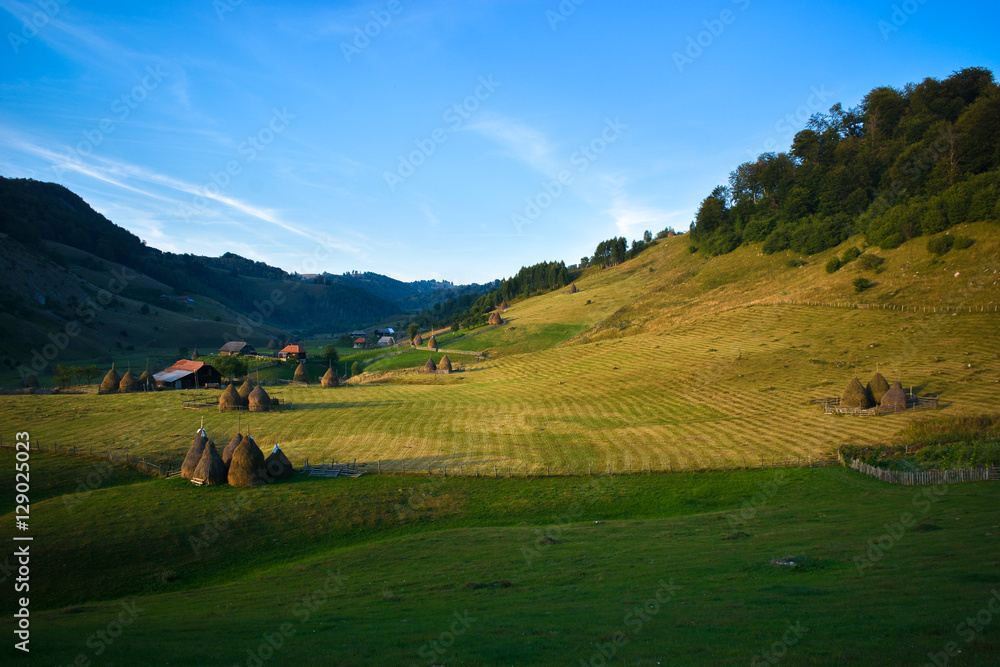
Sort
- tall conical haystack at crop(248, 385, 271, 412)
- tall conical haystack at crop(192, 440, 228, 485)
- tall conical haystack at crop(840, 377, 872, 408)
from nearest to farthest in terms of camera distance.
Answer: tall conical haystack at crop(192, 440, 228, 485) < tall conical haystack at crop(840, 377, 872, 408) < tall conical haystack at crop(248, 385, 271, 412)

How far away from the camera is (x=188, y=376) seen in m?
77.1

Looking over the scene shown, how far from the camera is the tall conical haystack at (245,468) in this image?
33.3 meters

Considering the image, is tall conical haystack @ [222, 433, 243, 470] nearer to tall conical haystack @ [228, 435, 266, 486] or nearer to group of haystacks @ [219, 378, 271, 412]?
tall conical haystack @ [228, 435, 266, 486]

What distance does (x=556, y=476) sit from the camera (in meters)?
35.2

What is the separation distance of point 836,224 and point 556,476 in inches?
3032

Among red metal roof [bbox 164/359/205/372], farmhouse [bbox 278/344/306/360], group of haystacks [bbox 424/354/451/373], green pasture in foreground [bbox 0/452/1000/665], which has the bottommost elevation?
green pasture in foreground [bbox 0/452/1000/665]

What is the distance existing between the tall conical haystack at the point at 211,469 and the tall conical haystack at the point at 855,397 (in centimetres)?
4836

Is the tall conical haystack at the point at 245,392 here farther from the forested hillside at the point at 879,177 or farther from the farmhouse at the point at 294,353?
the forested hillside at the point at 879,177

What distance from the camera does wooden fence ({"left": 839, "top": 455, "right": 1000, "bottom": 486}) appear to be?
27.4 m

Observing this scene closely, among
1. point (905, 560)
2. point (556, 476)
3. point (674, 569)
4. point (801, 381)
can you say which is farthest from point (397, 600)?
point (801, 381)

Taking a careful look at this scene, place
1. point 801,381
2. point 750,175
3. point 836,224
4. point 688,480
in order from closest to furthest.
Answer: point 688,480, point 801,381, point 836,224, point 750,175

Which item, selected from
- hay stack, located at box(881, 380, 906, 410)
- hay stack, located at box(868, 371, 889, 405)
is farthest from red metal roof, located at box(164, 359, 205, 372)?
hay stack, located at box(881, 380, 906, 410)

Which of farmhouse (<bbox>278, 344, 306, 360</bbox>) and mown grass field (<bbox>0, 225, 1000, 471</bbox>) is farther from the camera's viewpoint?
farmhouse (<bbox>278, 344, 306, 360</bbox>)

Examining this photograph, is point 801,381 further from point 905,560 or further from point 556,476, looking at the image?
point 905,560
